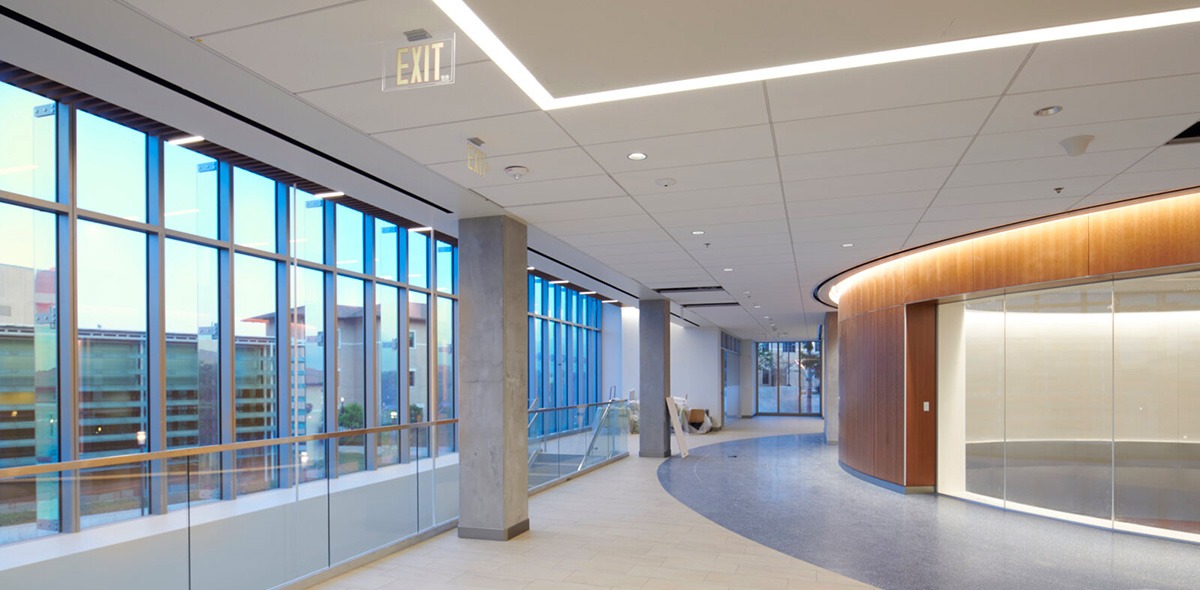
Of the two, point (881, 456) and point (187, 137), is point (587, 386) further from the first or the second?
point (187, 137)

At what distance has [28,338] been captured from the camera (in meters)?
6.84

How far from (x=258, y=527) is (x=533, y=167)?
348 cm

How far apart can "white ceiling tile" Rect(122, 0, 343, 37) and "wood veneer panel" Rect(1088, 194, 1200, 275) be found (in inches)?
289

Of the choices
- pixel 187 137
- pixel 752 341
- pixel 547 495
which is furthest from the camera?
pixel 752 341

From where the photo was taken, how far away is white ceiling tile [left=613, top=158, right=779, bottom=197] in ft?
17.6

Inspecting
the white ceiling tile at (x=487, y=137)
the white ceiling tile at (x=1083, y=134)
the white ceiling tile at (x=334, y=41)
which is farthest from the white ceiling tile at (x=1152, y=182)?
the white ceiling tile at (x=334, y=41)

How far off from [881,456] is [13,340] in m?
11.0

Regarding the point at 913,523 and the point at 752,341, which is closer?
the point at 913,523

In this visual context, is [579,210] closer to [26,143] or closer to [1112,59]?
[1112,59]

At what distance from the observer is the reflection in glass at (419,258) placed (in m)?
13.2

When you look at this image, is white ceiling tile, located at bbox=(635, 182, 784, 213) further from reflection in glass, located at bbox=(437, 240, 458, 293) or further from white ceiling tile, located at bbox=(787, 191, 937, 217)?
reflection in glass, located at bbox=(437, 240, 458, 293)

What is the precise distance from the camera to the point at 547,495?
33.1ft

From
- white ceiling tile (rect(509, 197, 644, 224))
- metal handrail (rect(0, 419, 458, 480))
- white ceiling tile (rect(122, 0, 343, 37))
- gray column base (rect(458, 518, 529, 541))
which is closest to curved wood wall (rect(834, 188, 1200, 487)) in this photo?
white ceiling tile (rect(509, 197, 644, 224))

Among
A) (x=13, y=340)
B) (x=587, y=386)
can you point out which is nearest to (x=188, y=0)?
(x=13, y=340)
